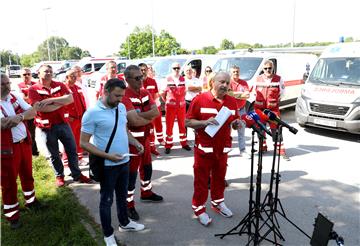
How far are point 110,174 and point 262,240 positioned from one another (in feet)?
6.25

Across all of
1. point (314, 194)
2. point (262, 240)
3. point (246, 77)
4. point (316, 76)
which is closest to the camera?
point (262, 240)

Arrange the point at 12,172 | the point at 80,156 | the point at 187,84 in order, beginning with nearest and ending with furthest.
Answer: the point at 12,172, the point at 80,156, the point at 187,84

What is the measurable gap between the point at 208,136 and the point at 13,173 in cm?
247

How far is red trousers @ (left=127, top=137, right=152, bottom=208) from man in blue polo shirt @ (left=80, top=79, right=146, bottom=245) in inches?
16.3

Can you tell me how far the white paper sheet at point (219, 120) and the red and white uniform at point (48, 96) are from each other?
2646 mm

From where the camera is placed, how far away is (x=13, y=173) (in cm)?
402

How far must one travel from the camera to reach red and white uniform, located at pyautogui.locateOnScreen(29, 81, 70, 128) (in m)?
5.07

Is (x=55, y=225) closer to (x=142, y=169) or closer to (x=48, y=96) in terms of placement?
(x=142, y=169)

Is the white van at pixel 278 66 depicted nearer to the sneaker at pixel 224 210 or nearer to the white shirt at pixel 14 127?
the sneaker at pixel 224 210

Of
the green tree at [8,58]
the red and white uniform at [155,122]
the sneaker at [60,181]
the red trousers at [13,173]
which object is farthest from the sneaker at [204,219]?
the green tree at [8,58]

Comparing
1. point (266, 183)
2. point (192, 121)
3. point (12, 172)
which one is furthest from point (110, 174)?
point (266, 183)

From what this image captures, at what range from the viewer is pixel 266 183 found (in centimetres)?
552

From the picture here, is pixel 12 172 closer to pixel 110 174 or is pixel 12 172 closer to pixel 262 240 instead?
pixel 110 174

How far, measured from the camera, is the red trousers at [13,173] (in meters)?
3.98
